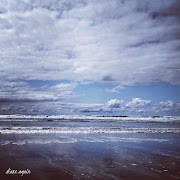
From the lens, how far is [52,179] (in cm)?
581

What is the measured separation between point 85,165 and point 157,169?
9.68 ft

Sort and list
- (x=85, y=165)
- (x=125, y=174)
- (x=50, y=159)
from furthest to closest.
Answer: (x=50, y=159)
(x=85, y=165)
(x=125, y=174)

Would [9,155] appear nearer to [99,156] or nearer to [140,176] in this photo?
[99,156]

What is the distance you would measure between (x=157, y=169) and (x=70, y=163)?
12.0ft

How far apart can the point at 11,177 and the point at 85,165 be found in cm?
292

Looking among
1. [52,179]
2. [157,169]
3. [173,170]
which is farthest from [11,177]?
[173,170]

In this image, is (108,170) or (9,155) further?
(9,155)

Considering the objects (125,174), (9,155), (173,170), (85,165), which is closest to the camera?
(125,174)

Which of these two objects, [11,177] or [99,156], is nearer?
[11,177]

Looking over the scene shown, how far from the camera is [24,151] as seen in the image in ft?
31.8

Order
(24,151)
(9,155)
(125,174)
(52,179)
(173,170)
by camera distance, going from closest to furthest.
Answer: (52,179), (125,174), (173,170), (9,155), (24,151)

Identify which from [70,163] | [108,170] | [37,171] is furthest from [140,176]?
[37,171]

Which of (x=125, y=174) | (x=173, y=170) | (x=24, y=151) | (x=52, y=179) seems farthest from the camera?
(x=24, y=151)

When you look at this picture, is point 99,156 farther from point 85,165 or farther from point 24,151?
point 24,151
